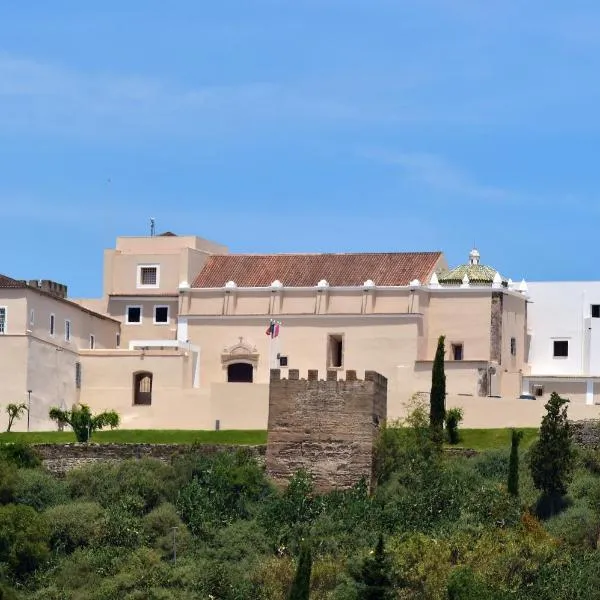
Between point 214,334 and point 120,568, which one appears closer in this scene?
point 120,568

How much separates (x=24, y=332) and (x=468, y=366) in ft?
47.5

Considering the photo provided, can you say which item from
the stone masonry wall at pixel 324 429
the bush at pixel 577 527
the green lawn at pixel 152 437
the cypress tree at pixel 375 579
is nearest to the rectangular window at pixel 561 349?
the green lawn at pixel 152 437

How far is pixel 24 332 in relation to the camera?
9306 centimetres

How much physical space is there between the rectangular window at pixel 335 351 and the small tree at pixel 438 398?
330 inches

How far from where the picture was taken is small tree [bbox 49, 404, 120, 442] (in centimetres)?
9075

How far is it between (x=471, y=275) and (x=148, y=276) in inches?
452

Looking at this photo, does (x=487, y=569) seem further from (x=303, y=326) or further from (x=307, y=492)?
(x=303, y=326)

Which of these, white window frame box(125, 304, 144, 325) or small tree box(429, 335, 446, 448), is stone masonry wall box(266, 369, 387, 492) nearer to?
small tree box(429, 335, 446, 448)

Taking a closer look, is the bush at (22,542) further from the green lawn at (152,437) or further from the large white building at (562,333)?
the large white building at (562,333)

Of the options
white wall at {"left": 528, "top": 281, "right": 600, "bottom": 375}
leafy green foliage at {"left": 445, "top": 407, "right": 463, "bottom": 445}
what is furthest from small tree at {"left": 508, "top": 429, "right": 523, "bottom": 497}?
white wall at {"left": 528, "top": 281, "right": 600, "bottom": 375}

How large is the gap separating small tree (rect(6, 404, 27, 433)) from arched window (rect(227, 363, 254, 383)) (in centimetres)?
815

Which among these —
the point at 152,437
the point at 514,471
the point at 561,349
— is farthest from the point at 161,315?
the point at 514,471

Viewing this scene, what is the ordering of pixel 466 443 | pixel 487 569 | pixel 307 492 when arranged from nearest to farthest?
pixel 487 569, pixel 307 492, pixel 466 443

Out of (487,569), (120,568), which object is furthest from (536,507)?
(120,568)
